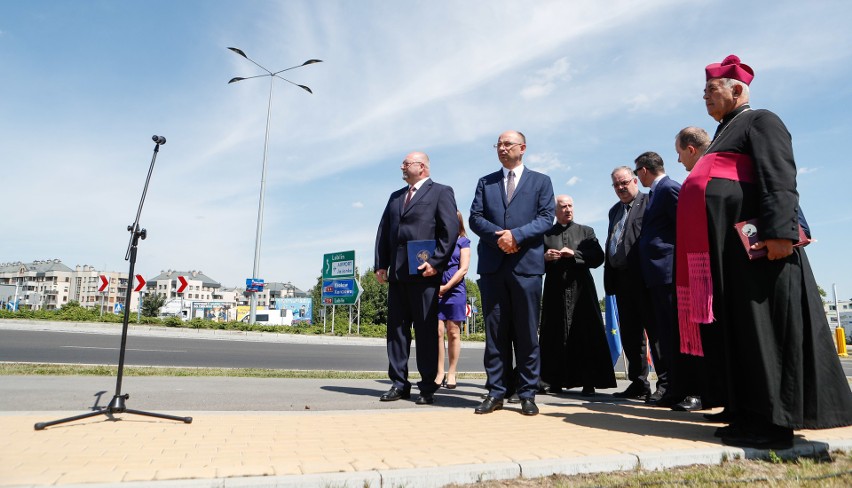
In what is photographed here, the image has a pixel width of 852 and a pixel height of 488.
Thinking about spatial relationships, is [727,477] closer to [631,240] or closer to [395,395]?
[395,395]

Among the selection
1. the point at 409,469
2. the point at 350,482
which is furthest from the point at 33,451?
the point at 409,469

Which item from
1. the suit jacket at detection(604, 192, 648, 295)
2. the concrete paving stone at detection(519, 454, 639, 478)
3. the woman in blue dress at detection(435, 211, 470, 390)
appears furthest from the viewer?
the woman in blue dress at detection(435, 211, 470, 390)

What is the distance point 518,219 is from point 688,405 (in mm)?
2247

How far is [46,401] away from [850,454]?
5.71 m

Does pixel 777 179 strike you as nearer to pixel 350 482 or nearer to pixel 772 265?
pixel 772 265

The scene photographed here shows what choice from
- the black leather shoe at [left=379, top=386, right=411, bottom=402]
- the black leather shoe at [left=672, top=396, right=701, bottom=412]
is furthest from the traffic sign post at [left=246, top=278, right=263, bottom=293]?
the black leather shoe at [left=672, top=396, right=701, bottom=412]

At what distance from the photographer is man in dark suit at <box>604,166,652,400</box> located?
227 inches

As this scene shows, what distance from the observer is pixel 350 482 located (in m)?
2.29

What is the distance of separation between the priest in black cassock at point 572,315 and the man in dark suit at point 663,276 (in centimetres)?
73

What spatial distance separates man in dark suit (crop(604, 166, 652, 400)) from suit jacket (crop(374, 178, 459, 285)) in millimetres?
1867

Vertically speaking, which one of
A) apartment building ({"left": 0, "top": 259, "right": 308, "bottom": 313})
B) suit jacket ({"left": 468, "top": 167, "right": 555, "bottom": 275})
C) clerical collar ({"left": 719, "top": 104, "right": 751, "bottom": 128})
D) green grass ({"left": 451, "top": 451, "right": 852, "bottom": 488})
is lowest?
green grass ({"left": 451, "top": 451, "right": 852, "bottom": 488})

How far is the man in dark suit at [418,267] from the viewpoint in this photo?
5211 mm

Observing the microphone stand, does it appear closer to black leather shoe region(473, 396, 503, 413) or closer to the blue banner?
black leather shoe region(473, 396, 503, 413)

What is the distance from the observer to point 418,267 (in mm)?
5145
